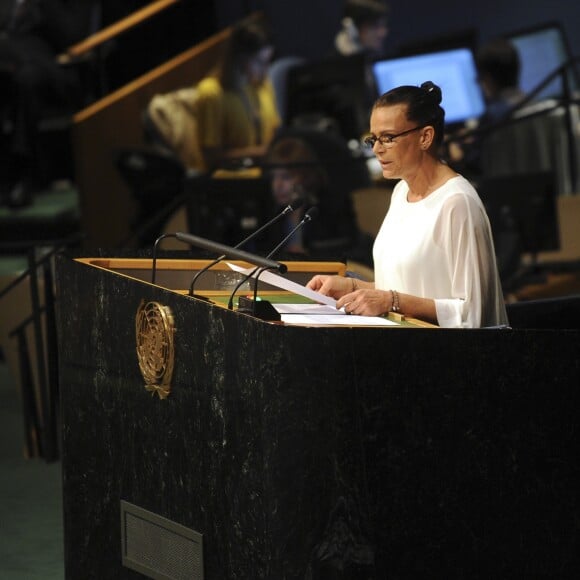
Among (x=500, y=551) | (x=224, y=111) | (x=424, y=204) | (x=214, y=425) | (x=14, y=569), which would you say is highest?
(x=224, y=111)

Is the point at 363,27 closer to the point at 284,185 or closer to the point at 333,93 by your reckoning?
the point at 333,93

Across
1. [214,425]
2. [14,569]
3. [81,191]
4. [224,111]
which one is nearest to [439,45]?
[224,111]

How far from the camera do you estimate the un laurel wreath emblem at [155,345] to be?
3.06 m

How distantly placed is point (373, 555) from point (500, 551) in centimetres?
26

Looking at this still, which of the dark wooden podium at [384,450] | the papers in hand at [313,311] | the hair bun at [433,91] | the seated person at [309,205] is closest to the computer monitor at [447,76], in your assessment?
the seated person at [309,205]

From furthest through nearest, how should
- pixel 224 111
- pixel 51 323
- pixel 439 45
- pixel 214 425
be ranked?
pixel 224 111, pixel 439 45, pixel 51 323, pixel 214 425

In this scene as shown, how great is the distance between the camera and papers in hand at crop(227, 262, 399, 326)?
289 centimetres

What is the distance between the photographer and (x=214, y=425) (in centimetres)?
296

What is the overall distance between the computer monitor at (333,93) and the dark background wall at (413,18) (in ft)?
5.87

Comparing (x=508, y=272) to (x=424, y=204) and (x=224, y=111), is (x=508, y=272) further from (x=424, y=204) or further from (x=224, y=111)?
(x=424, y=204)

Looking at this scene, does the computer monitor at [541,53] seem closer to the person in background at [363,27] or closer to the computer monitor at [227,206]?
the person in background at [363,27]

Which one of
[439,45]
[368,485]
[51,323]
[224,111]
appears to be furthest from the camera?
[224,111]

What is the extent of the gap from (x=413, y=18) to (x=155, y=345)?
836cm

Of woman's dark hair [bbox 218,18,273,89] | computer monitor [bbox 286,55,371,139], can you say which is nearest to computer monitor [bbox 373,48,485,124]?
computer monitor [bbox 286,55,371,139]
